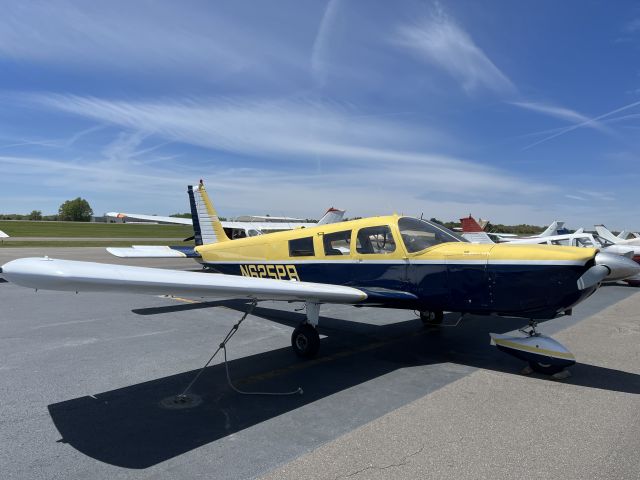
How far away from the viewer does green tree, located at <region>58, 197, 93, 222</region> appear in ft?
534

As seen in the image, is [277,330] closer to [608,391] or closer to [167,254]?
[608,391]

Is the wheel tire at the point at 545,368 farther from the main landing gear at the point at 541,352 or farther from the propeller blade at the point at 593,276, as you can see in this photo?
the propeller blade at the point at 593,276

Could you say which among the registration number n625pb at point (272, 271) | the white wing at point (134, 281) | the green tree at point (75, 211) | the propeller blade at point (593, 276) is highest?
the green tree at point (75, 211)

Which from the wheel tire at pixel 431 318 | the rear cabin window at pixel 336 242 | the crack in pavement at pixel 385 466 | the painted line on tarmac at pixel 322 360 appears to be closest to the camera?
the crack in pavement at pixel 385 466

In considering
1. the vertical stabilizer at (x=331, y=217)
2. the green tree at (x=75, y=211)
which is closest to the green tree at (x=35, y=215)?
the green tree at (x=75, y=211)

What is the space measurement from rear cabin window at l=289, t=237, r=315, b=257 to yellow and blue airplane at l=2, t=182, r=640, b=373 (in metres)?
0.02

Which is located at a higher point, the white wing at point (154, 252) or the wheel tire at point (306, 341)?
the white wing at point (154, 252)

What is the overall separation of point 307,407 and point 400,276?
2.47 meters

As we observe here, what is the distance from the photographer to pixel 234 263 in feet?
28.7

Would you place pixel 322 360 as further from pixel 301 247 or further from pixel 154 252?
pixel 154 252

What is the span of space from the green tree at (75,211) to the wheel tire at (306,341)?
178685 millimetres

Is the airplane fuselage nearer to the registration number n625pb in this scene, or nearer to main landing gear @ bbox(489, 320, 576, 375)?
the registration number n625pb

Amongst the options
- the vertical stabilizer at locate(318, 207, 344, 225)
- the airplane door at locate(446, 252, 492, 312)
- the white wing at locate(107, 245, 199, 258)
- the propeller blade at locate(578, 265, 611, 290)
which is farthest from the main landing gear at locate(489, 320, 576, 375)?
the vertical stabilizer at locate(318, 207, 344, 225)

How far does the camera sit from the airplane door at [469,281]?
17.6ft
